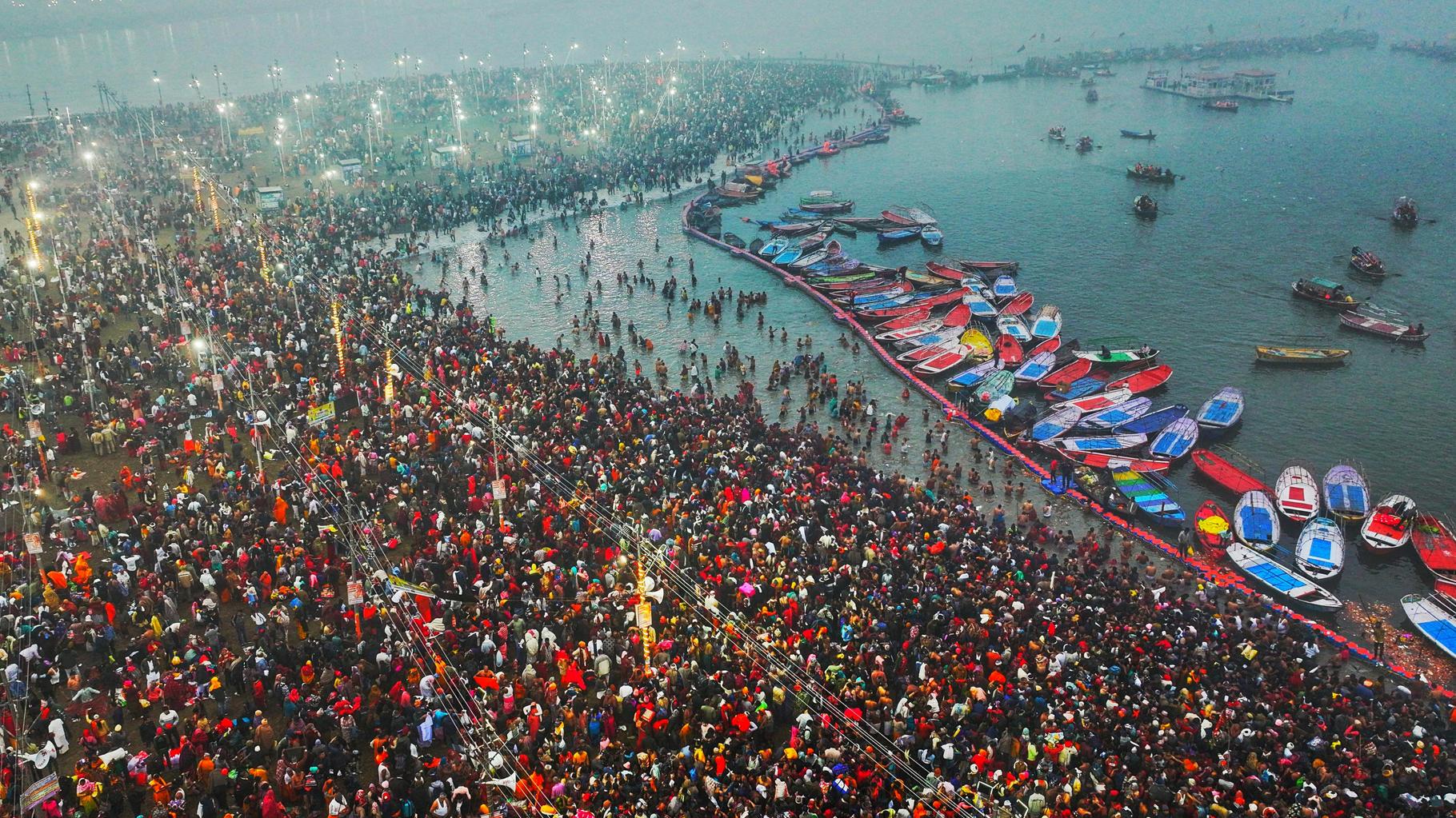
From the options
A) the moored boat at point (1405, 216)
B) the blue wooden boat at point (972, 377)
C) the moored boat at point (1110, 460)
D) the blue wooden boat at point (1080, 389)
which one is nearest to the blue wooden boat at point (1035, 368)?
the blue wooden boat at point (972, 377)

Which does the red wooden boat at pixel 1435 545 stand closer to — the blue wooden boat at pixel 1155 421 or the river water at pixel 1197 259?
the river water at pixel 1197 259

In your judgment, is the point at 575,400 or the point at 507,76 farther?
the point at 507,76

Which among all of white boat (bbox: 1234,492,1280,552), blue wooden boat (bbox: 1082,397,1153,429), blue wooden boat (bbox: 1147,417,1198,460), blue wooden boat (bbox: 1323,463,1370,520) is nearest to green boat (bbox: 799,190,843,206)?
blue wooden boat (bbox: 1082,397,1153,429)

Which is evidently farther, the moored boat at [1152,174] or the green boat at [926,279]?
the moored boat at [1152,174]

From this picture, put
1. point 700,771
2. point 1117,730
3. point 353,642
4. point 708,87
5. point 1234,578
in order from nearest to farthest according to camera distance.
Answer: point 700,771 → point 1117,730 → point 353,642 → point 1234,578 → point 708,87

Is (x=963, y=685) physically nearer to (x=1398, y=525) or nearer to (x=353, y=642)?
(x=353, y=642)

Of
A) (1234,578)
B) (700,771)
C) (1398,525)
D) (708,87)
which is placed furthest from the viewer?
(708,87)

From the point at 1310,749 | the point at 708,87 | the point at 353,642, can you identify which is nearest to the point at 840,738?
the point at 1310,749
